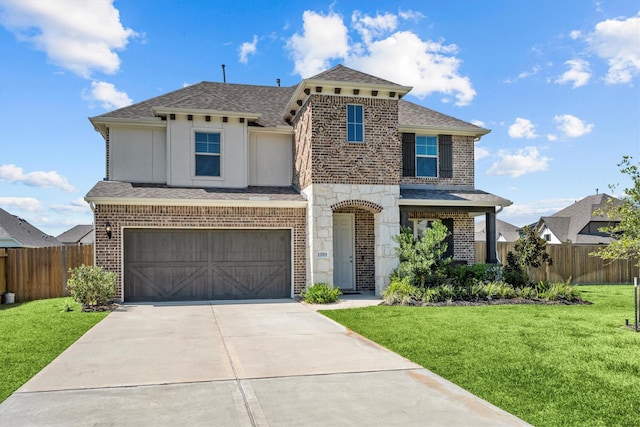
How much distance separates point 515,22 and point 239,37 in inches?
312

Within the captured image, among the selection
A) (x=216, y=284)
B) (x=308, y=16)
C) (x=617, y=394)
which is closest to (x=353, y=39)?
(x=308, y=16)

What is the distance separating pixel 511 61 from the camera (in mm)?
14250

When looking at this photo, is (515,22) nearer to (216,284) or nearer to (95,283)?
(216,284)

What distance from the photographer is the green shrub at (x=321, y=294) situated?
1351cm

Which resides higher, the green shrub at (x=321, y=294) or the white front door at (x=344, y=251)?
the white front door at (x=344, y=251)

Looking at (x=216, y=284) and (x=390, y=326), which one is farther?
(x=216, y=284)

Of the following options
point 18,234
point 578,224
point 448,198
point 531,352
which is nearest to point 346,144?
point 448,198

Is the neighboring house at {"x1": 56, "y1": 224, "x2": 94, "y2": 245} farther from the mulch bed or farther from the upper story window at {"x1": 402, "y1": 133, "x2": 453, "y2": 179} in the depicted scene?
the mulch bed

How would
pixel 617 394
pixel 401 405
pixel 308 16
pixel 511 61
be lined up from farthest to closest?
pixel 511 61
pixel 308 16
pixel 617 394
pixel 401 405

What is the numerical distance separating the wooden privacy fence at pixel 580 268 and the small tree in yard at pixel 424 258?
25.9 feet

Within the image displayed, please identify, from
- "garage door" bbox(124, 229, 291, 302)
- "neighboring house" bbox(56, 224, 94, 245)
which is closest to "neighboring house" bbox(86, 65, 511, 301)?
"garage door" bbox(124, 229, 291, 302)

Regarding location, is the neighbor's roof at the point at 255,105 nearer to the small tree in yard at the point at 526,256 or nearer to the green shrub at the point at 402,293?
the small tree in yard at the point at 526,256

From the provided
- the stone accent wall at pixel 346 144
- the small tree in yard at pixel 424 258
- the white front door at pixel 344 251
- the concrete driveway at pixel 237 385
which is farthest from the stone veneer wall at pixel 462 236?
the concrete driveway at pixel 237 385

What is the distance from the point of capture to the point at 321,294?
13.6 metres
